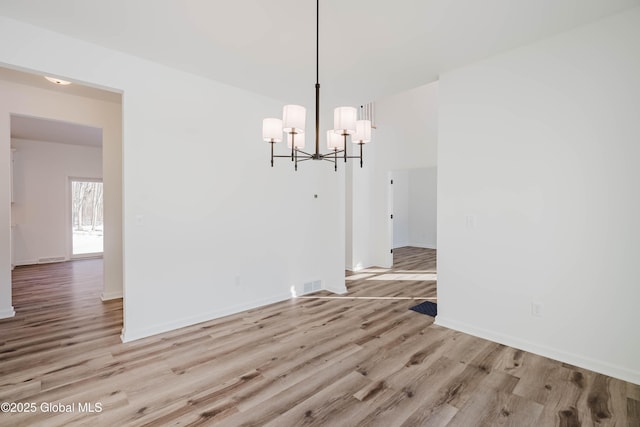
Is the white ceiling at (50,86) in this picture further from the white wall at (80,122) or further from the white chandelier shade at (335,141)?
the white chandelier shade at (335,141)

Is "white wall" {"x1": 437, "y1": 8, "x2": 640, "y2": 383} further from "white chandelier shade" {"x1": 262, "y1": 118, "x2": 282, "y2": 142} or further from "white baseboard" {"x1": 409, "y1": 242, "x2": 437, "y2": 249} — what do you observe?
"white baseboard" {"x1": 409, "y1": 242, "x2": 437, "y2": 249}

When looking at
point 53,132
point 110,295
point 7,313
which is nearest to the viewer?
point 7,313

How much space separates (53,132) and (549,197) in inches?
329

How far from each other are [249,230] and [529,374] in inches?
128

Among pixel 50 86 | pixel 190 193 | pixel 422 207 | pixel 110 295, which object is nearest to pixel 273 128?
pixel 190 193

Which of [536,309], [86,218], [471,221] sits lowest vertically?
[536,309]

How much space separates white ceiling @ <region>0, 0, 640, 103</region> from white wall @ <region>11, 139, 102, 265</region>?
6094 millimetres

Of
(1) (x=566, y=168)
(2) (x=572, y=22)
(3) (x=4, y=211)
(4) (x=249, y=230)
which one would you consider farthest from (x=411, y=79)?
(3) (x=4, y=211)

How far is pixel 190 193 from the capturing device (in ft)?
11.0

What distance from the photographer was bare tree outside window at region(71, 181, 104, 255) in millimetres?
7867

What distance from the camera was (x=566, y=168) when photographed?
100 inches

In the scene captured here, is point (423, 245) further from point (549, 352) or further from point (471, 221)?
point (549, 352)

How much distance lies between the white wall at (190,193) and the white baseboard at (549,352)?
2254 millimetres

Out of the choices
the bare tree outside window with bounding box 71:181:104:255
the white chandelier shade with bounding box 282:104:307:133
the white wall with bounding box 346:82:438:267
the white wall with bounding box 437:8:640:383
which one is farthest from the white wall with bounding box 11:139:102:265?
the white wall with bounding box 437:8:640:383
